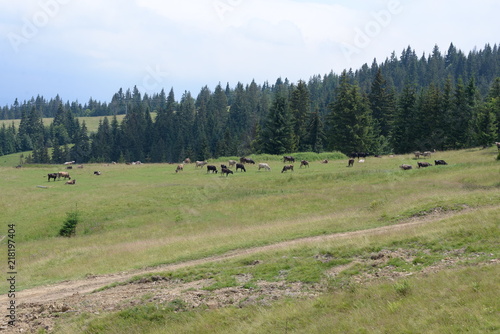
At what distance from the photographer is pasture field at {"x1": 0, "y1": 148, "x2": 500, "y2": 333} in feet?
35.8

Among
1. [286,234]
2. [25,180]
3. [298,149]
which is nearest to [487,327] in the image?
[286,234]

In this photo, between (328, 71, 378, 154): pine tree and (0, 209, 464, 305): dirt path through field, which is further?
(328, 71, 378, 154): pine tree

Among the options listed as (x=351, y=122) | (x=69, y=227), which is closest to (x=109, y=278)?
(x=69, y=227)

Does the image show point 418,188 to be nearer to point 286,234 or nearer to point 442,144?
point 286,234

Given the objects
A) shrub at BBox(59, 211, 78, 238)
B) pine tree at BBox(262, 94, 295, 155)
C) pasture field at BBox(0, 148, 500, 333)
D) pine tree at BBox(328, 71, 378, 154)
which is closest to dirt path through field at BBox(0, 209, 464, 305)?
pasture field at BBox(0, 148, 500, 333)

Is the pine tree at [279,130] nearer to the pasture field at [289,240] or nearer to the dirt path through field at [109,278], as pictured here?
the pasture field at [289,240]

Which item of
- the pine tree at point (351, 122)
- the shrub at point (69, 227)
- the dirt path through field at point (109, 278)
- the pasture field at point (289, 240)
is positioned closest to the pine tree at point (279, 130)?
the pine tree at point (351, 122)

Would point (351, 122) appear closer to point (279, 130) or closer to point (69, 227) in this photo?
point (279, 130)

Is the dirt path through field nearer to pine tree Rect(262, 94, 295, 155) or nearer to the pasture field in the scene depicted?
the pasture field

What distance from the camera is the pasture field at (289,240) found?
429 inches

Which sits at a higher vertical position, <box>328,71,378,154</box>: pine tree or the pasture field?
<box>328,71,378,154</box>: pine tree

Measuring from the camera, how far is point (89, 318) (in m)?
13.3

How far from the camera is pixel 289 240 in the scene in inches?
883

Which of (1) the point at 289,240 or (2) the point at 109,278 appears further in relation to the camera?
(1) the point at 289,240
